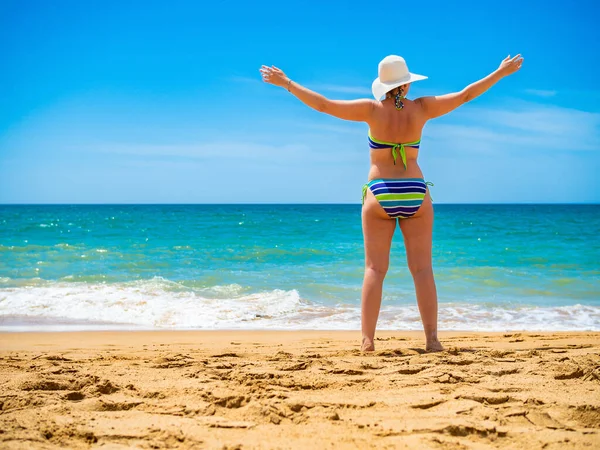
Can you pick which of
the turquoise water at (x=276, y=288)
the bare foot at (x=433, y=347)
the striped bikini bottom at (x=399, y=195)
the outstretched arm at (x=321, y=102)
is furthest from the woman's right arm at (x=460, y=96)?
the turquoise water at (x=276, y=288)

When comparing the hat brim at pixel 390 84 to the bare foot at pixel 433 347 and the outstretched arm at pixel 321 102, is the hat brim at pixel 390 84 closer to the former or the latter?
the outstretched arm at pixel 321 102

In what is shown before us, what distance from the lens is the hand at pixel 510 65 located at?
4039mm

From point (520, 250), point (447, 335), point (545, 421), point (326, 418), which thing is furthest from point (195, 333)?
point (520, 250)

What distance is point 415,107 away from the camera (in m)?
3.99

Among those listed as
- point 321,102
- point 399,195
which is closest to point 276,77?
point 321,102

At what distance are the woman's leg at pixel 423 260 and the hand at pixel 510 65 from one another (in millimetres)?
1095

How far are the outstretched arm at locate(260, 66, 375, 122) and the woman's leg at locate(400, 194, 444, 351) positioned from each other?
2.62ft

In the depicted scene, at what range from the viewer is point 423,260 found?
4.02 meters

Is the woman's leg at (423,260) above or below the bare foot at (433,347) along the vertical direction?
above

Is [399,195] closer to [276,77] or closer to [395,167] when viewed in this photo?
[395,167]

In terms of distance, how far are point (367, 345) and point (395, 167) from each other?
1.33 m

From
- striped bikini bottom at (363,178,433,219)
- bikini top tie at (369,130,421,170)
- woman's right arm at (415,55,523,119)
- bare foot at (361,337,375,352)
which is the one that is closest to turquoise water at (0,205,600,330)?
→ bare foot at (361,337,375,352)

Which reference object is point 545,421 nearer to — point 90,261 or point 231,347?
point 231,347

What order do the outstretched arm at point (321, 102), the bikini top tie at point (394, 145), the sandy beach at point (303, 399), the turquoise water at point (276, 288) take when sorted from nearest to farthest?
the sandy beach at point (303, 399)
the outstretched arm at point (321, 102)
the bikini top tie at point (394, 145)
the turquoise water at point (276, 288)
